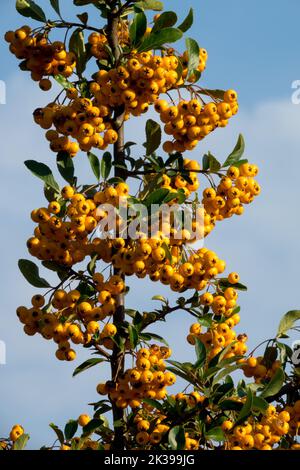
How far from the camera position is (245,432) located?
7133 millimetres

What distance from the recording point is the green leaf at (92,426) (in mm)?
7621

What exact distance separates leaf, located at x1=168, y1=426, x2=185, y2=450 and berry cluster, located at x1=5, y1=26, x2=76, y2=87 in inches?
120

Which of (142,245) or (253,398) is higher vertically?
(142,245)

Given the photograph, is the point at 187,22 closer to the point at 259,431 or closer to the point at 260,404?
the point at 260,404

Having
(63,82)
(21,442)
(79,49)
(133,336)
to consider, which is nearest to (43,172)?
(63,82)

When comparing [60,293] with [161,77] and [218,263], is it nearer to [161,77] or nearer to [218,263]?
[218,263]

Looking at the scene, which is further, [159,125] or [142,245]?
[159,125]

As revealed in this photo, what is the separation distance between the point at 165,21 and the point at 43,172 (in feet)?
5.47

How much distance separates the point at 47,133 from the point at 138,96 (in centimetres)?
80

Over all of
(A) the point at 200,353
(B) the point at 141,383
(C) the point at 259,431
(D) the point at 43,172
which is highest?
(D) the point at 43,172

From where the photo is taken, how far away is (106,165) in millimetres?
7734

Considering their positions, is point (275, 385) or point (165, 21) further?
point (165, 21)

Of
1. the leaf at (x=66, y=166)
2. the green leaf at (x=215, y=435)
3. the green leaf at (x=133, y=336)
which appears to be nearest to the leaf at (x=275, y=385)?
the green leaf at (x=215, y=435)
